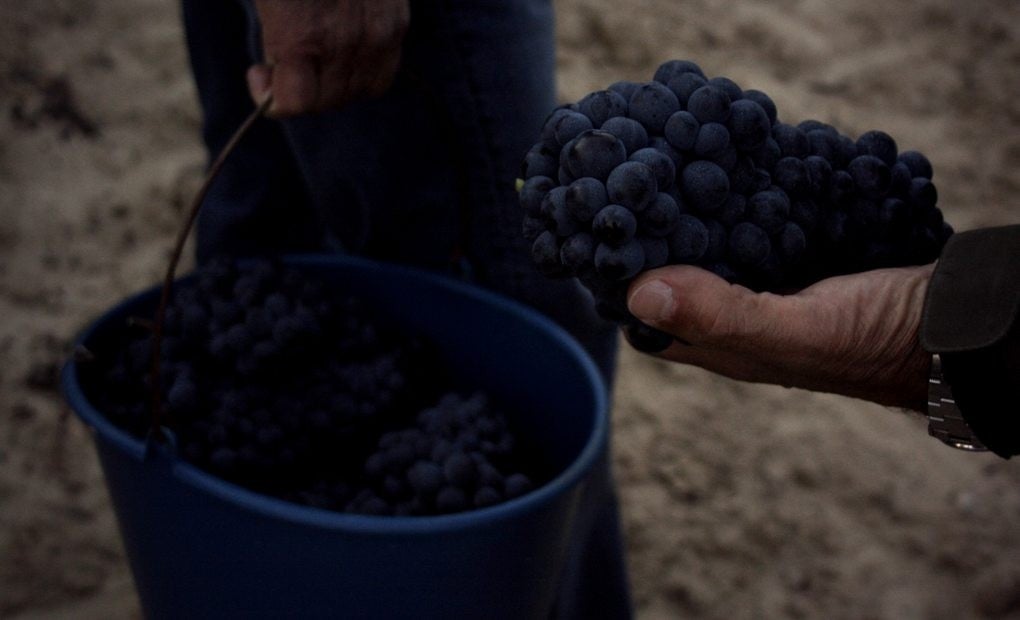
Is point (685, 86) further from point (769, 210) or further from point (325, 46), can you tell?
point (325, 46)

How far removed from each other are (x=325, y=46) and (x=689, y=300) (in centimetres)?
57

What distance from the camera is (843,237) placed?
0.89m

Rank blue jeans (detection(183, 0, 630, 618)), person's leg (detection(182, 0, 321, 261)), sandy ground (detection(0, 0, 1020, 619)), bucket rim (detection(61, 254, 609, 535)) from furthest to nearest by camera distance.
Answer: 1. sandy ground (detection(0, 0, 1020, 619))
2. person's leg (detection(182, 0, 321, 261))
3. blue jeans (detection(183, 0, 630, 618))
4. bucket rim (detection(61, 254, 609, 535))

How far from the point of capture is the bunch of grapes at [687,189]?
0.76 metres

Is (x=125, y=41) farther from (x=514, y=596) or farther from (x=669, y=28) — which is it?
(x=514, y=596)

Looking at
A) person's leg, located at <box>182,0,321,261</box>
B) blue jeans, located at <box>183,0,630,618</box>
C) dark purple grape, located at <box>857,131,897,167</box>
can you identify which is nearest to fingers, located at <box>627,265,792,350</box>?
dark purple grape, located at <box>857,131,897,167</box>

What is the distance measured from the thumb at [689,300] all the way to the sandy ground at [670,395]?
0.47 metres

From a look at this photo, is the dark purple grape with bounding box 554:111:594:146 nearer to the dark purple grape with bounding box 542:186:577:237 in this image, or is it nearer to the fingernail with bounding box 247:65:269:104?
the dark purple grape with bounding box 542:186:577:237

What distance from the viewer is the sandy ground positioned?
1.72 m

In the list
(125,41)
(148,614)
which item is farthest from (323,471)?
(125,41)

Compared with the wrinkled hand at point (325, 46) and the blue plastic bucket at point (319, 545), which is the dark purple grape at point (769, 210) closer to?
the blue plastic bucket at point (319, 545)

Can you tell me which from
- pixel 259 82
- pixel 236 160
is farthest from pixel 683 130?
pixel 236 160

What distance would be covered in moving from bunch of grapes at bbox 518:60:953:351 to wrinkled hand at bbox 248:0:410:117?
0.36 meters

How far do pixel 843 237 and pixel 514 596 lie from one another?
1.80 ft
